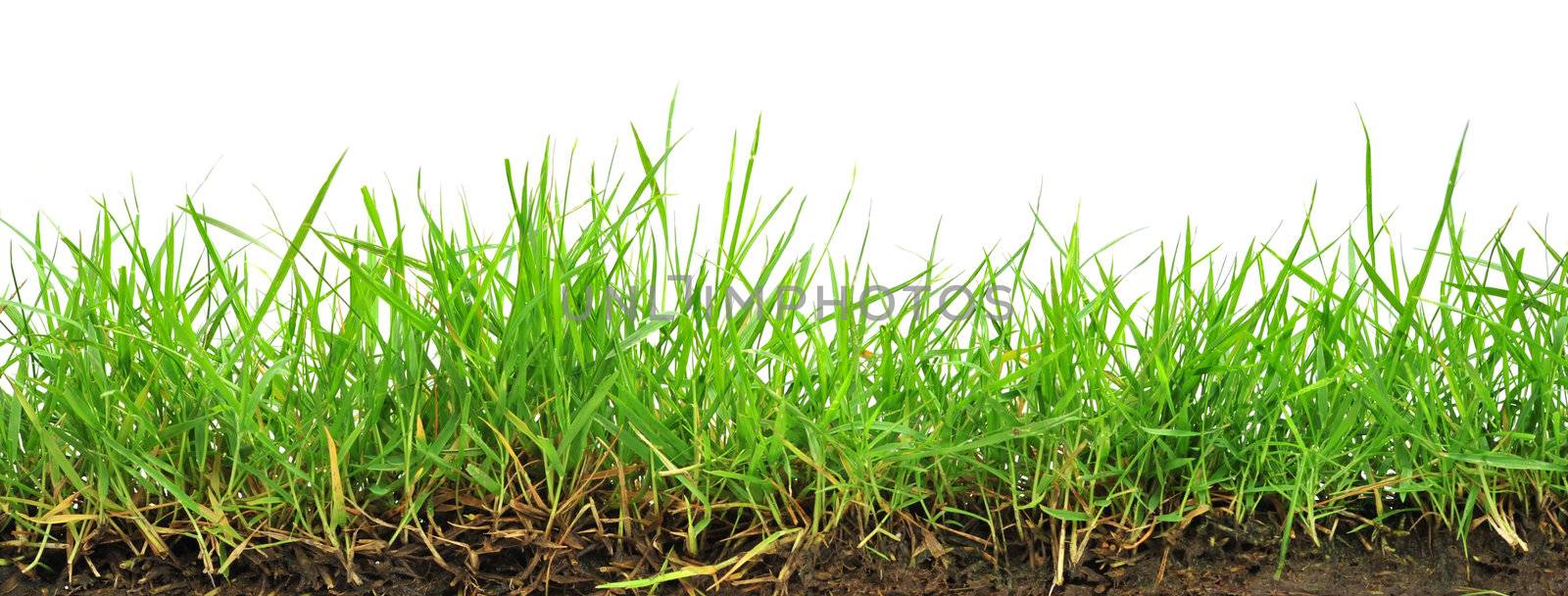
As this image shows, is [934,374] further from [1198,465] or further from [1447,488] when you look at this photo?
[1447,488]

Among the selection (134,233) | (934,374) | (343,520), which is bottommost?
(343,520)

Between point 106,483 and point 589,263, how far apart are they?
0.43 m

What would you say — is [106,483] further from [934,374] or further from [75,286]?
[934,374]

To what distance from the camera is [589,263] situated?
102 centimetres

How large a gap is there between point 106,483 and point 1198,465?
2.87 feet

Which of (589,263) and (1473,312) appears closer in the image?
(589,263)

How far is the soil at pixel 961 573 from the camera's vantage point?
1.04 meters

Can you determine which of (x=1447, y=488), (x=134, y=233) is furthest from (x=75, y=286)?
(x=1447, y=488)

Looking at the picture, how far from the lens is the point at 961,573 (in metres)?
1.05

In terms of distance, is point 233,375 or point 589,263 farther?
point 233,375

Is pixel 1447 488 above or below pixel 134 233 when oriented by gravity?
below

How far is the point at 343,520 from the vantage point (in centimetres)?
105

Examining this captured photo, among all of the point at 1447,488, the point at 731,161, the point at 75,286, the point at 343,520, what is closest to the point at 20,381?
the point at 75,286

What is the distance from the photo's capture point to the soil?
1037 millimetres
